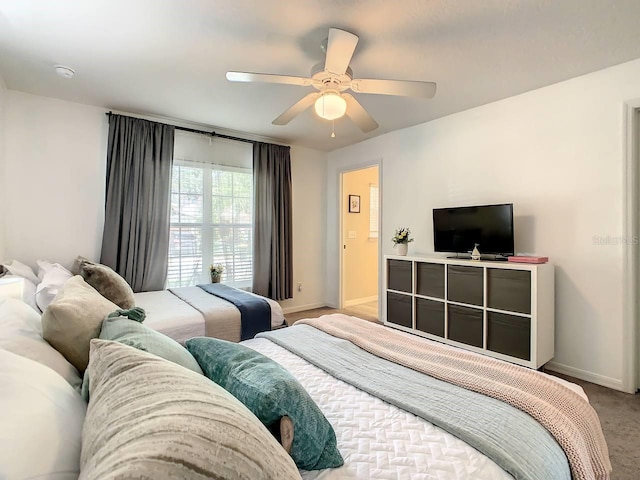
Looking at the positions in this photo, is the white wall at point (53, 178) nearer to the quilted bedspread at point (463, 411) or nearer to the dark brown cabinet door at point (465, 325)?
the quilted bedspread at point (463, 411)

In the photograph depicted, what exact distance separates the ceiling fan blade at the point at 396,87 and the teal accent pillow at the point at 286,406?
1.81m

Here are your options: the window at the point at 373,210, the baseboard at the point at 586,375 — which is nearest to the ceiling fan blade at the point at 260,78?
the baseboard at the point at 586,375

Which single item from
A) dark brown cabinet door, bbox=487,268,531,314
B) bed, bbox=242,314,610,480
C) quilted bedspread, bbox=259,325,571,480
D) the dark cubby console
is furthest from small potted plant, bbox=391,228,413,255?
bed, bbox=242,314,610,480

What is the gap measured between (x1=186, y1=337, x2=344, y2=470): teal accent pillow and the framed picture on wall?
4.40m

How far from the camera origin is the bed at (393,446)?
87 centimetres

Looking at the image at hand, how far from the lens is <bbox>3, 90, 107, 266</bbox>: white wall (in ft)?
9.84

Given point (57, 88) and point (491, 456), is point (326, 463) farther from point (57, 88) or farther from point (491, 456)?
point (57, 88)

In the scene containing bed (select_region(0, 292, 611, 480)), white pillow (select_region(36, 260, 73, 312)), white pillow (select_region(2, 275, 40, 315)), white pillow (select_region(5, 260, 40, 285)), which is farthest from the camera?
white pillow (select_region(5, 260, 40, 285))

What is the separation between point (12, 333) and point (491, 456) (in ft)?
5.03

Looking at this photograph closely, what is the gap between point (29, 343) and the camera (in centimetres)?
99

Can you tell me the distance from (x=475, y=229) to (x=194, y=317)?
2732 mm

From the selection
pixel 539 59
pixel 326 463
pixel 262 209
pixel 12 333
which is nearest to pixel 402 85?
pixel 539 59

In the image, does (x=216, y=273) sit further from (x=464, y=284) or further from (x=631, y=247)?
(x=631, y=247)

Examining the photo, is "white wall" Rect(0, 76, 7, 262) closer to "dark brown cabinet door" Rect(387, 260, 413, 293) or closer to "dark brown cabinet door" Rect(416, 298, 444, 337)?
"dark brown cabinet door" Rect(387, 260, 413, 293)
